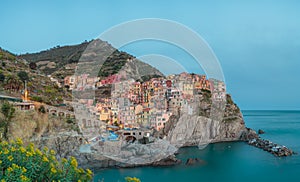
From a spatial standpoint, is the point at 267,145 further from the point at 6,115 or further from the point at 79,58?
the point at 79,58

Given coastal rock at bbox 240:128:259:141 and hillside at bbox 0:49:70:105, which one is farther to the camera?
coastal rock at bbox 240:128:259:141

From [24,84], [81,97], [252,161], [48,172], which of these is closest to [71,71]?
[24,84]

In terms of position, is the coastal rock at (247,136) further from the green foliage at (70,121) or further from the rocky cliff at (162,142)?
the green foliage at (70,121)

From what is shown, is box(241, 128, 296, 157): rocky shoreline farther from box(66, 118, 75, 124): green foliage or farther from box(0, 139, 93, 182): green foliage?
box(0, 139, 93, 182): green foliage

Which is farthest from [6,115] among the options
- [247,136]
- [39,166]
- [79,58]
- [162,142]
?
[79,58]

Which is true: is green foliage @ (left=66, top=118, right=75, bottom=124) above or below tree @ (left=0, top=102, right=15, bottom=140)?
below

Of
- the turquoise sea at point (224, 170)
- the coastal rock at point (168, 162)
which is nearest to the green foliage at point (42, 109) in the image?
the turquoise sea at point (224, 170)

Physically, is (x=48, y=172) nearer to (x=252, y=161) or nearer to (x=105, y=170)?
(x=105, y=170)

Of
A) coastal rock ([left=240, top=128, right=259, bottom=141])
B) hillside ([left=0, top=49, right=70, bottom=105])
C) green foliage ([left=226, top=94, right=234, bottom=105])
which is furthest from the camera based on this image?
green foliage ([left=226, top=94, right=234, bottom=105])

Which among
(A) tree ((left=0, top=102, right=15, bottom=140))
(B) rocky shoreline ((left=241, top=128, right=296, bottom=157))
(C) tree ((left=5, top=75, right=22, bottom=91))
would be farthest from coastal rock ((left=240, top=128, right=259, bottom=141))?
(A) tree ((left=0, top=102, right=15, bottom=140))
